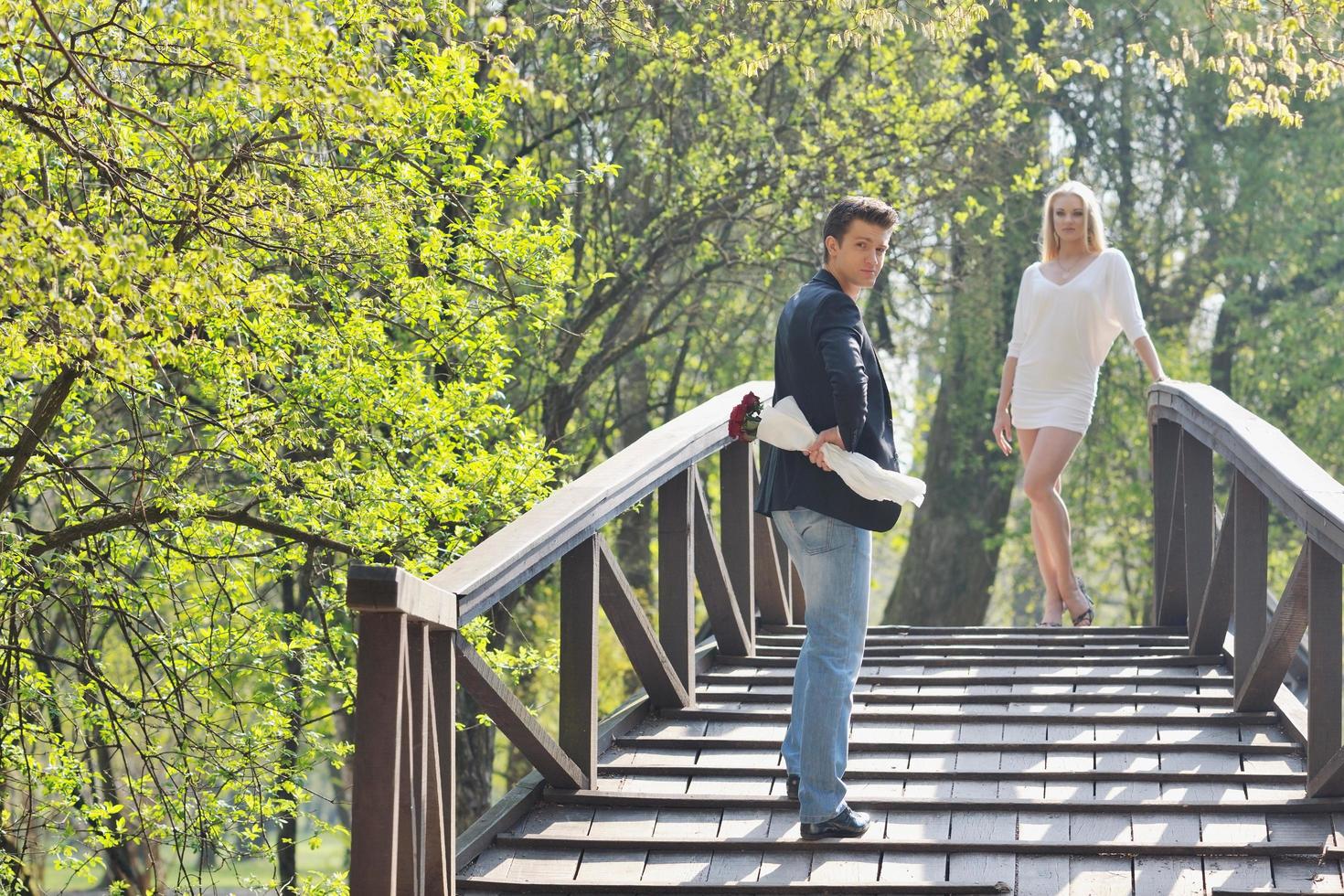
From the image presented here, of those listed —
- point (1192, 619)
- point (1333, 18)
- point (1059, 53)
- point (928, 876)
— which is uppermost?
point (1059, 53)

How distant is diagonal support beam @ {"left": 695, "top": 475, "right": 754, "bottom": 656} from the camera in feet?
19.6

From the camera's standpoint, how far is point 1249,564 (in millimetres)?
5066

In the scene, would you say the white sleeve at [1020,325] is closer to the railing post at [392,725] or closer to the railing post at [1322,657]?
the railing post at [1322,657]

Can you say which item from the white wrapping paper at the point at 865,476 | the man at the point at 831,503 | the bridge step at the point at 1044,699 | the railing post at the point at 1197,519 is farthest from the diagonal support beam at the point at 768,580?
the white wrapping paper at the point at 865,476

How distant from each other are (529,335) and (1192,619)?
217 inches

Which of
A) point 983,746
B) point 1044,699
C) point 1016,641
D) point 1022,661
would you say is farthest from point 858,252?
point 1016,641

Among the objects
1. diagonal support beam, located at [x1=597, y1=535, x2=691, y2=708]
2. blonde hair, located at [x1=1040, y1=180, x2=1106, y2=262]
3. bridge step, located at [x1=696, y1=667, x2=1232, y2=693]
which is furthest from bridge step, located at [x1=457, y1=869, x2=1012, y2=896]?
blonde hair, located at [x1=1040, y1=180, x2=1106, y2=262]

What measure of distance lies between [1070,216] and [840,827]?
314cm

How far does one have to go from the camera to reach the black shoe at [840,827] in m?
4.20

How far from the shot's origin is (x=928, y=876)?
3.94m

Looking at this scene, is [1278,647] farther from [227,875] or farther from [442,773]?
[227,875]

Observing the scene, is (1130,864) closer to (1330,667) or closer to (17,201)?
(1330,667)

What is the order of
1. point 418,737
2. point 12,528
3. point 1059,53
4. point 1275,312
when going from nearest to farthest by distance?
point 418,737
point 12,528
point 1059,53
point 1275,312

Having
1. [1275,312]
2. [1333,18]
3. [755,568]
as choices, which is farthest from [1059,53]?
[755,568]
